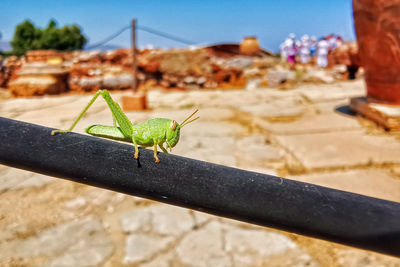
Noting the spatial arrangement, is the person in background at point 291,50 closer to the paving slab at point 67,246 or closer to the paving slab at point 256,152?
the paving slab at point 256,152

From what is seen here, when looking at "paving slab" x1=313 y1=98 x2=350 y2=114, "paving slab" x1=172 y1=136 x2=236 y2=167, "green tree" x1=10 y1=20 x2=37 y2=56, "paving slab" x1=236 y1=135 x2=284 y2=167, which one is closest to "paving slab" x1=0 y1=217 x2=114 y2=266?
"paving slab" x1=172 y1=136 x2=236 y2=167

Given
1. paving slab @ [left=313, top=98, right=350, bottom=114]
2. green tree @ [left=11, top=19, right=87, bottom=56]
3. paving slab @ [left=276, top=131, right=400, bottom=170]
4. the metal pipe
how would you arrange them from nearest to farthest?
1. the metal pipe
2. paving slab @ [left=276, top=131, right=400, bottom=170]
3. paving slab @ [left=313, top=98, right=350, bottom=114]
4. green tree @ [left=11, top=19, right=87, bottom=56]

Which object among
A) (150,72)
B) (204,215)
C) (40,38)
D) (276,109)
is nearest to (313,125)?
(276,109)

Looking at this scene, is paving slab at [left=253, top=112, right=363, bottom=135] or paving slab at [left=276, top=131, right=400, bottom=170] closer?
paving slab at [left=276, top=131, right=400, bottom=170]

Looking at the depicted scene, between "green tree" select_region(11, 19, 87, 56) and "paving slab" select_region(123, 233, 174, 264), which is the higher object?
"green tree" select_region(11, 19, 87, 56)

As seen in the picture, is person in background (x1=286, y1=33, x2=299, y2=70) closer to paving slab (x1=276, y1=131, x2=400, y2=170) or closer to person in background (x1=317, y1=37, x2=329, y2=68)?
person in background (x1=317, y1=37, x2=329, y2=68)

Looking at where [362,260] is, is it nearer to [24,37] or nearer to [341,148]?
[341,148]
